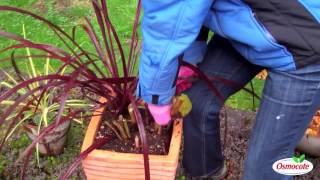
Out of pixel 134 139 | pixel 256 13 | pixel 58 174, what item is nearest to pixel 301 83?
pixel 256 13

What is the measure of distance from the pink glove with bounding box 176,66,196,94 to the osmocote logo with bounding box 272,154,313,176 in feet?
1.24

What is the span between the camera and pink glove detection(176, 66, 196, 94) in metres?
1.49

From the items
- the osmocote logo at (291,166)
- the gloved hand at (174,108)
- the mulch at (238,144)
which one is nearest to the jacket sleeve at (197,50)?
the gloved hand at (174,108)

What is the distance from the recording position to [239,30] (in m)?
1.21

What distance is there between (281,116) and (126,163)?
490mm

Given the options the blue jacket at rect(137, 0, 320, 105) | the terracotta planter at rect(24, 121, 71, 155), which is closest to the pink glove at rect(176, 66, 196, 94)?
the blue jacket at rect(137, 0, 320, 105)

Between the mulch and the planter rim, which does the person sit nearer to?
the planter rim

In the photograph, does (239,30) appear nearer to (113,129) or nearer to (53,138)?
(113,129)

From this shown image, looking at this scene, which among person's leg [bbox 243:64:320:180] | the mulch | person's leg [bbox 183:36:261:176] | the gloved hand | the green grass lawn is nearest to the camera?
person's leg [bbox 243:64:320:180]

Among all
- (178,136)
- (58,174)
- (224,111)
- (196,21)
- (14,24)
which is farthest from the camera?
(14,24)

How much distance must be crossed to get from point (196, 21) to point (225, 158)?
971 millimetres

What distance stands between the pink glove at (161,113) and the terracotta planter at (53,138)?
53 centimetres

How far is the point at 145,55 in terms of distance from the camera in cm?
122

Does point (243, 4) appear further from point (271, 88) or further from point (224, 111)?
point (224, 111)
